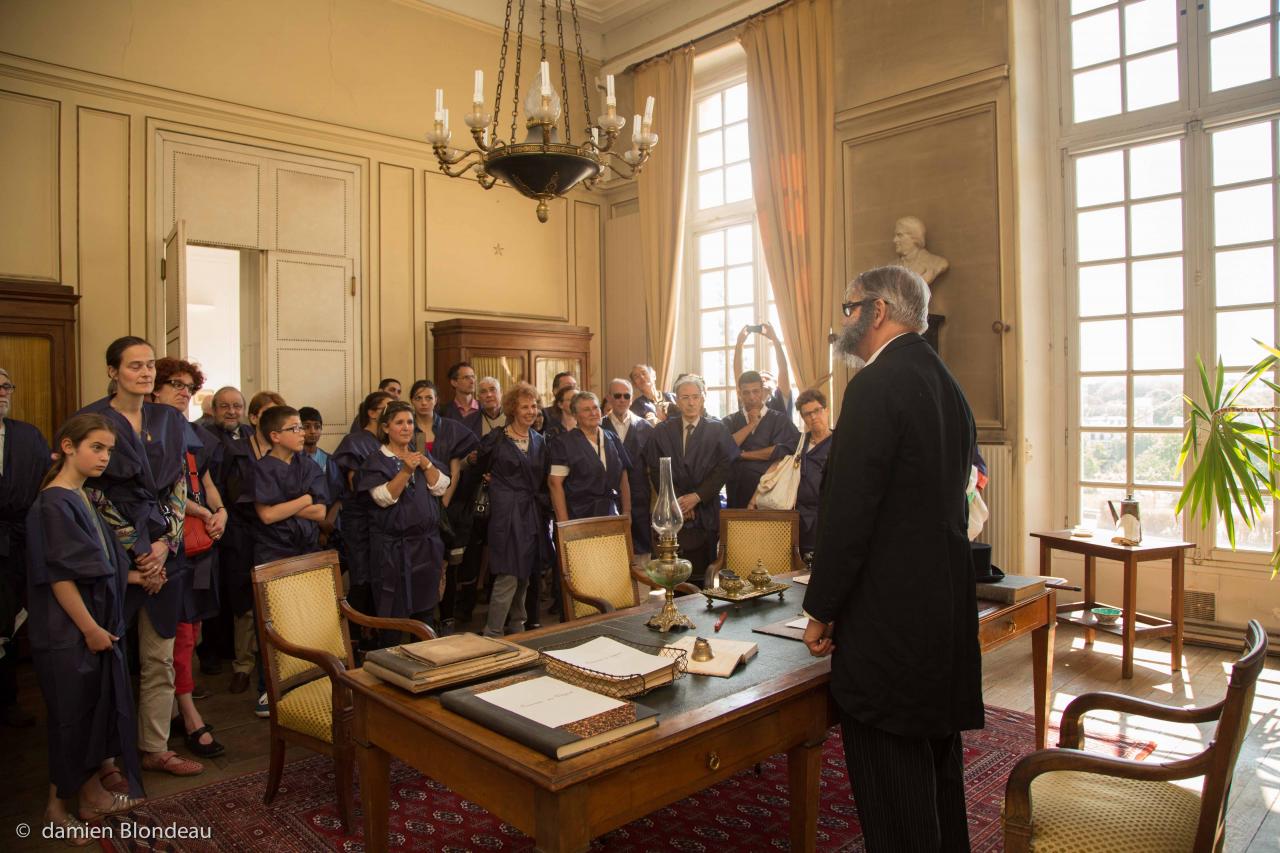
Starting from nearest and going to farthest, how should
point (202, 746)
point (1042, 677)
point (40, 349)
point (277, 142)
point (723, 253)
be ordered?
point (1042, 677) < point (202, 746) < point (40, 349) < point (277, 142) < point (723, 253)

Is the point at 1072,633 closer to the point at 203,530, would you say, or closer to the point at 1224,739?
the point at 1224,739

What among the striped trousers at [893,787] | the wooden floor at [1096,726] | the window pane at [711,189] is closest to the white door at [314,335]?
the wooden floor at [1096,726]

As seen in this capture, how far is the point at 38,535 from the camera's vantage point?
246cm

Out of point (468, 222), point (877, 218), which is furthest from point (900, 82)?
point (468, 222)

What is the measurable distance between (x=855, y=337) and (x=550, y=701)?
1.07 meters

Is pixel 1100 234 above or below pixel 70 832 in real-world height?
above

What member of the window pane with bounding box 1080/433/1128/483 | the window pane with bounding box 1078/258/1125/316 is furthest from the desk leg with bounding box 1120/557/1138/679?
the window pane with bounding box 1078/258/1125/316

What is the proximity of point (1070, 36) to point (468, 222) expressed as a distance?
4.58 metres

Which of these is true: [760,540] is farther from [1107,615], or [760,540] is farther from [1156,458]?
[1156,458]

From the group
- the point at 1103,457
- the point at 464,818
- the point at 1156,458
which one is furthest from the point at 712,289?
the point at 464,818

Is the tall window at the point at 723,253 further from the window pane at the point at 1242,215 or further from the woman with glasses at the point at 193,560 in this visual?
the woman with glasses at the point at 193,560

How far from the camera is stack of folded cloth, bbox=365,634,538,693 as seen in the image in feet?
5.98

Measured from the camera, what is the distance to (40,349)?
462 cm

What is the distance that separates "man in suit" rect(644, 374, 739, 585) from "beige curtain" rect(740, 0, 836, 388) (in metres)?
1.56
